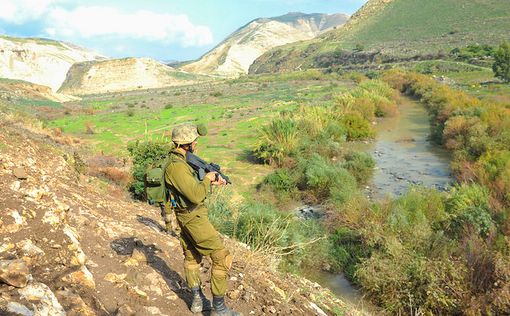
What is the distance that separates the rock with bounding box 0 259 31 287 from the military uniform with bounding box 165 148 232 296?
136cm

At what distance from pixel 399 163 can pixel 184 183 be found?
14432mm

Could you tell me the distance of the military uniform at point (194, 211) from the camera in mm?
3617

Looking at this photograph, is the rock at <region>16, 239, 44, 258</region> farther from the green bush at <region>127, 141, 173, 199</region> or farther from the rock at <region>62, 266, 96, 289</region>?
the green bush at <region>127, 141, 173, 199</region>

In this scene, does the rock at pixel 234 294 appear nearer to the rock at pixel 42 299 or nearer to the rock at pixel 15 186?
the rock at pixel 42 299

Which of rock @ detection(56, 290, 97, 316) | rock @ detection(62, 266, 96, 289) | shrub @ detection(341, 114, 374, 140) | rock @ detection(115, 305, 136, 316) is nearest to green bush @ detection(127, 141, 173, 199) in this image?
rock @ detection(62, 266, 96, 289)

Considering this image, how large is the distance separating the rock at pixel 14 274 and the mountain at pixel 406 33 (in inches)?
2570

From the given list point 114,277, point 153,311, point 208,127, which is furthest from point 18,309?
point 208,127

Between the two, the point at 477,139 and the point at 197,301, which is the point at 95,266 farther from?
the point at 477,139

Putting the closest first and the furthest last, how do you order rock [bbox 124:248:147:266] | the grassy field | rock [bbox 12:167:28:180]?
1. rock [bbox 124:248:147:266]
2. rock [bbox 12:167:28:180]
3. the grassy field

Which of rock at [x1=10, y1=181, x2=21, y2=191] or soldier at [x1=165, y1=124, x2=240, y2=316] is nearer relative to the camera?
soldier at [x1=165, y1=124, x2=240, y2=316]

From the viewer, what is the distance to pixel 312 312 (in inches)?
197

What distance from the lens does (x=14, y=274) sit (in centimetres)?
338

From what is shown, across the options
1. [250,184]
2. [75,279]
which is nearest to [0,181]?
[75,279]

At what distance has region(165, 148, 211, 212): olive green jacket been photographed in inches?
142
